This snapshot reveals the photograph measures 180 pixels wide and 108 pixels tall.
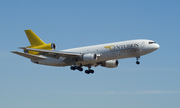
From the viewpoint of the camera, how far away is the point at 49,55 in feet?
200

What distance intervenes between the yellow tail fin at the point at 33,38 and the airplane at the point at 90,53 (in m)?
1.86

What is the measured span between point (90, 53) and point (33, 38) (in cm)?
1417

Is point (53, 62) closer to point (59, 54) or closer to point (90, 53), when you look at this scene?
point (59, 54)

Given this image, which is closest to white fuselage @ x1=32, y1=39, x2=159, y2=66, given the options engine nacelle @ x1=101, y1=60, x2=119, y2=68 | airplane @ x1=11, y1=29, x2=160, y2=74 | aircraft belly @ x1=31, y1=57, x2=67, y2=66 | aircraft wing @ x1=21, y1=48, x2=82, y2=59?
airplane @ x1=11, y1=29, x2=160, y2=74

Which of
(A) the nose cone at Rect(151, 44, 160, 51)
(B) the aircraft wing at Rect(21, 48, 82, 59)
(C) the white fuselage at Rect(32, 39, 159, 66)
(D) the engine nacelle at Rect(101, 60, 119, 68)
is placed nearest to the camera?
(C) the white fuselage at Rect(32, 39, 159, 66)

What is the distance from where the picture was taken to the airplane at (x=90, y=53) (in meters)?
58.9

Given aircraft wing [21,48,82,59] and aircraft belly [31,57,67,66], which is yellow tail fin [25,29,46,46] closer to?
aircraft belly [31,57,67,66]

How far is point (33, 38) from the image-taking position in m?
68.2

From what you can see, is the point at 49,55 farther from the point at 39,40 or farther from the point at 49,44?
the point at 39,40

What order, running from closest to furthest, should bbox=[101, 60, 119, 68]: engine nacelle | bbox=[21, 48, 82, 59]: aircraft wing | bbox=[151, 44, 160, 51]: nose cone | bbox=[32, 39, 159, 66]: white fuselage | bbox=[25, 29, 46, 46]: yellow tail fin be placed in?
bbox=[32, 39, 159, 66]: white fuselage, bbox=[151, 44, 160, 51]: nose cone, bbox=[21, 48, 82, 59]: aircraft wing, bbox=[101, 60, 119, 68]: engine nacelle, bbox=[25, 29, 46, 46]: yellow tail fin

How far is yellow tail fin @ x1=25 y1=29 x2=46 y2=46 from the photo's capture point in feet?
222

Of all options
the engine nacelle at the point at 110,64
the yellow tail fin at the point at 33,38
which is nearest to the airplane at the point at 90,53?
the engine nacelle at the point at 110,64

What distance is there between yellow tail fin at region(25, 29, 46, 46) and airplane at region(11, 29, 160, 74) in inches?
73.4

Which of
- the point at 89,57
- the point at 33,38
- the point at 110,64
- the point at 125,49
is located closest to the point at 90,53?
the point at 89,57
